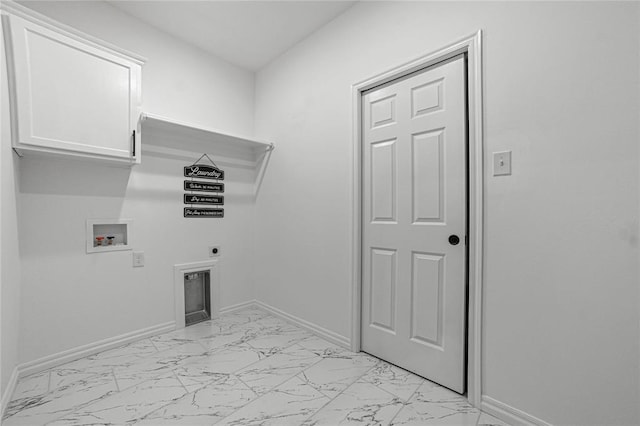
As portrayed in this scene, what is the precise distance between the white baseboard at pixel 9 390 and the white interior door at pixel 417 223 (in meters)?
2.12

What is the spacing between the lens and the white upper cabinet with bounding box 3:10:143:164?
1601mm

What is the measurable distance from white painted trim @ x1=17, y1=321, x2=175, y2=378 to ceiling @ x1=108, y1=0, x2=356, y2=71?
2.61 meters

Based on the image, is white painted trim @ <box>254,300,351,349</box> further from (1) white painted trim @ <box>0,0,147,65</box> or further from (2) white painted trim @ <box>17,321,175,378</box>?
(1) white painted trim @ <box>0,0,147,65</box>

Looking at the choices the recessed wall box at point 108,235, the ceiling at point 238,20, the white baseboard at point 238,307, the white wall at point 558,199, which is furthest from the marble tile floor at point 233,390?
the ceiling at point 238,20

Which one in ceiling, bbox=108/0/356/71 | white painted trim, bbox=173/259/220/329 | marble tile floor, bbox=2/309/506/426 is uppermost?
ceiling, bbox=108/0/356/71

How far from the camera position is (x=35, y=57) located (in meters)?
1.64

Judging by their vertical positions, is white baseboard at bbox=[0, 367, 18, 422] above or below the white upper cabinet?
below

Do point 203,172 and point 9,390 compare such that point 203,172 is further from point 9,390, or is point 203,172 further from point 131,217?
point 9,390

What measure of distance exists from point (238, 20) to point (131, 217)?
1868mm

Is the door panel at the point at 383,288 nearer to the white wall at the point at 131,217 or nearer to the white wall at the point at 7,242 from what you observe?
the white wall at the point at 131,217

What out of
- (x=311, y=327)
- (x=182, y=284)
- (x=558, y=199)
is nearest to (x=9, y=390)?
(x=182, y=284)

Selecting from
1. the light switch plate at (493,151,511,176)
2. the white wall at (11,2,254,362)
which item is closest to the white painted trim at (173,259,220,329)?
the white wall at (11,2,254,362)

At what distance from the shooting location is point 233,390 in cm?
171

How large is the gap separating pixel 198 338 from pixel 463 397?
2016mm
